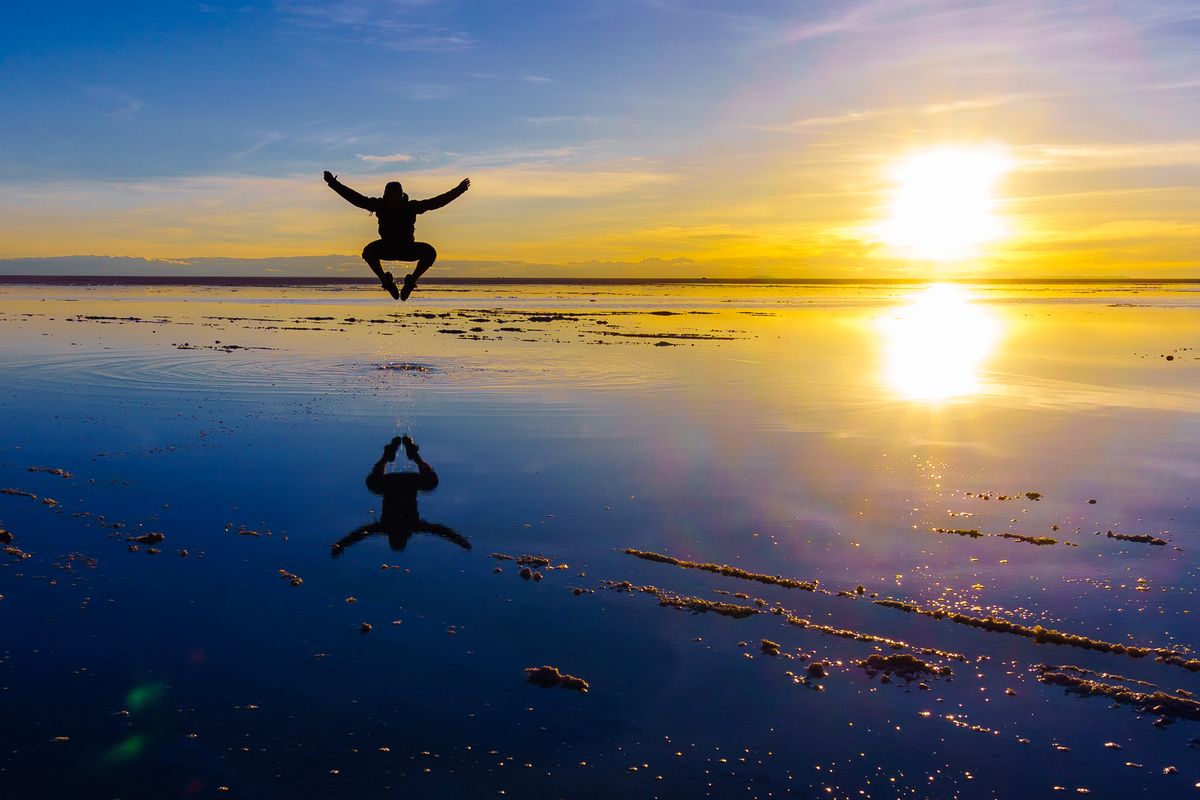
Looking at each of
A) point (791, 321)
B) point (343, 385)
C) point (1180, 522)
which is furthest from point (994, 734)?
point (791, 321)

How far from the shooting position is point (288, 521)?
14.1 metres

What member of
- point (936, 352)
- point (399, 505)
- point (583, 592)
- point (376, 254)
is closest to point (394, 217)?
point (376, 254)

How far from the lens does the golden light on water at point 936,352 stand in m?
29.0

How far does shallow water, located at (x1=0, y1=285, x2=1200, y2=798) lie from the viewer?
774 centimetres

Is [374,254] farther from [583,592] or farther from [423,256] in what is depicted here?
[583,592]

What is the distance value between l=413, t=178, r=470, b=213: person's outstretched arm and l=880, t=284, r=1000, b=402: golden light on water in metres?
15.4

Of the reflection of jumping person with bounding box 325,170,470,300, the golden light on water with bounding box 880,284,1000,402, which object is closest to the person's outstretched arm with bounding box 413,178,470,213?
the reflection of jumping person with bounding box 325,170,470,300

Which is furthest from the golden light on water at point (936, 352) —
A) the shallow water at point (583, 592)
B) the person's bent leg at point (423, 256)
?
the person's bent leg at point (423, 256)

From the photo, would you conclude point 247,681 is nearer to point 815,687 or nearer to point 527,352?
point 815,687

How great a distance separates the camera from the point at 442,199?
16906 mm

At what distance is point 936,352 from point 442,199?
2952 centimetres

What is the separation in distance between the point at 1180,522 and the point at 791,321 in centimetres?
4937

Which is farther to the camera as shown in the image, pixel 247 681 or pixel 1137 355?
pixel 1137 355

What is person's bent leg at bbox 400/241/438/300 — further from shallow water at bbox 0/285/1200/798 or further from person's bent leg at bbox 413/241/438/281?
shallow water at bbox 0/285/1200/798
